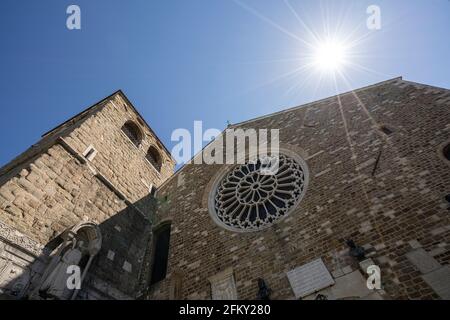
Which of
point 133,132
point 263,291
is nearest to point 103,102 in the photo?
point 133,132

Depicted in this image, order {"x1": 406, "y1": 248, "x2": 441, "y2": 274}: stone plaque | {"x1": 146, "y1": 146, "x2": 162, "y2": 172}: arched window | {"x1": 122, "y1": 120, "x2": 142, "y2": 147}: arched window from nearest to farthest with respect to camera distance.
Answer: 1. {"x1": 406, "y1": 248, "x2": 441, "y2": 274}: stone plaque
2. {"x1": 122, "y1": 120, "x2": 142, "y2": 147}: arched window
3. {"x1": 146, "y1": 146, "x2": 162, "y2": 172}: arched window

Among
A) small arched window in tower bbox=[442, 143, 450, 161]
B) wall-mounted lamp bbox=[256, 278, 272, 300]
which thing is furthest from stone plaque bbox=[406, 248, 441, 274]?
wall-mounted lamp bbox=[256, 278, 272, 300]

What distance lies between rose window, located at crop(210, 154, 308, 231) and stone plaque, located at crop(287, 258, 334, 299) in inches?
65.2

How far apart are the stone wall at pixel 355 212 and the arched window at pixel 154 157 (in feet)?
11.8

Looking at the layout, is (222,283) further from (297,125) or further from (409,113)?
(409,113)

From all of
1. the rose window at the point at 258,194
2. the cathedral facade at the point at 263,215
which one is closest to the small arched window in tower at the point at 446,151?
the cathedral facade at the point at 263,215

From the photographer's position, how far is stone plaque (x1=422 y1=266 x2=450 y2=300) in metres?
4.65

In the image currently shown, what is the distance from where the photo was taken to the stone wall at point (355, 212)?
5492mm

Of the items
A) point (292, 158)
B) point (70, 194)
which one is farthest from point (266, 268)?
point (70, 194)

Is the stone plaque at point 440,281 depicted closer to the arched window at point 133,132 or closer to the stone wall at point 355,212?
the stone wall at point 355,212

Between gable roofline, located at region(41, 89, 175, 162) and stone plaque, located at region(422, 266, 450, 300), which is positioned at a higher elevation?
gable roofline, located at region(41, 89, 175, 162)

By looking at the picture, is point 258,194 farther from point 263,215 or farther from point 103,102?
point 103,102

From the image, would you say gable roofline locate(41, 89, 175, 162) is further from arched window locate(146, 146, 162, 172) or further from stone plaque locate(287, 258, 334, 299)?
stone plaque locate(287, 258, 334, 299)

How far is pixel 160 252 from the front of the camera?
30.2ft
